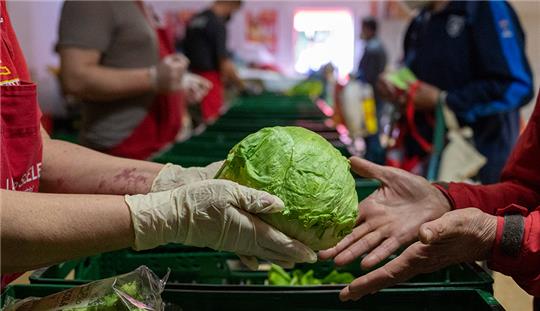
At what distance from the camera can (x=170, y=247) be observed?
1.94 metres

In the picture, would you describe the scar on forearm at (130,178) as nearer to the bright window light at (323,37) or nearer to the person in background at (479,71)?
the person in background at (479,71)

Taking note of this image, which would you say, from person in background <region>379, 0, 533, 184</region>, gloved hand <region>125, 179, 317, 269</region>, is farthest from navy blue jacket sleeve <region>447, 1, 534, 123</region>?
gloved hand <region>125, 179, 317, 269</region>

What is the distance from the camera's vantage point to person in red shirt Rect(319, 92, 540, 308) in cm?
132

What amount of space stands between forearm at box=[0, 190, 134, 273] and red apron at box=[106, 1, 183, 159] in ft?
6.81

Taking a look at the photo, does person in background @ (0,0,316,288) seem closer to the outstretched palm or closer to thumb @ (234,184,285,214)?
thumb @ (234,184,285,214)

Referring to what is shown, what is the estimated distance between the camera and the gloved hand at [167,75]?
3041mm

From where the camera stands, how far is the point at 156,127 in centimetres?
332

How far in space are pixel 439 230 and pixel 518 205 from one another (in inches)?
13.3

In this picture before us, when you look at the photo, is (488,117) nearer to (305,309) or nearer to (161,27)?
(161,27)

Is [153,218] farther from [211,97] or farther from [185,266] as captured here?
[211,97]

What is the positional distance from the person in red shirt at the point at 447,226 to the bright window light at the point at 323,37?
38.5 ft

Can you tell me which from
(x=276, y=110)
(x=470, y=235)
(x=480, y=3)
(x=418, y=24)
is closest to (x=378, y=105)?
(x=276, y=110)

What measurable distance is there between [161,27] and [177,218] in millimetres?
2352

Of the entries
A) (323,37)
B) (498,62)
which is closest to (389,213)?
(498,62)
